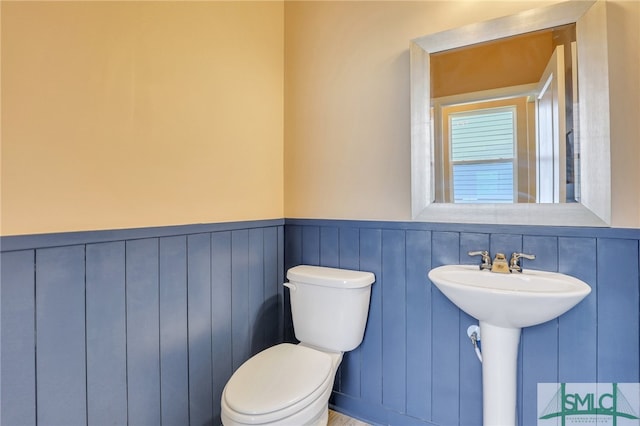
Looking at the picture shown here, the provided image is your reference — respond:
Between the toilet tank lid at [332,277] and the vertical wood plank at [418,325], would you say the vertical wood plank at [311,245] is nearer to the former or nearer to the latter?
the toilet tank lid at [332,277]

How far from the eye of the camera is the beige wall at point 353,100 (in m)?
1.56

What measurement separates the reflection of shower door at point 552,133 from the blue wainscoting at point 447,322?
16cm

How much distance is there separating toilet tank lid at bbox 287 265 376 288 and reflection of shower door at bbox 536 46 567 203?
78cm

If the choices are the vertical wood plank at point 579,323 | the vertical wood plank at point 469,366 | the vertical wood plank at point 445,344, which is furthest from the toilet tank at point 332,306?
the vertical wood plank at point 579,323

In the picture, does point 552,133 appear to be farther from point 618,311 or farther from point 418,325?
point 418,325

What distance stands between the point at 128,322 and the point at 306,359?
700mm

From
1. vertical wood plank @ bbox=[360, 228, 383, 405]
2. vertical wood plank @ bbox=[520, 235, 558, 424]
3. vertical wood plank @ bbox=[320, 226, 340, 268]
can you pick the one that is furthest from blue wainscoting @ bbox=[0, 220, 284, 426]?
vertical wood plank @ bbox=[520, 235, 558, 424]

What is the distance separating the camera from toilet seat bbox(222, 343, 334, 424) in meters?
1.11

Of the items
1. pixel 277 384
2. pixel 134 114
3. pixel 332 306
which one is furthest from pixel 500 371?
pixel 134 114

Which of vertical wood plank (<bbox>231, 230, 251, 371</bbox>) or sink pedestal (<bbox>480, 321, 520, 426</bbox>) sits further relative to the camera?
vertical wood plank (<bbox>231, 230, 251, 371</bbox>)

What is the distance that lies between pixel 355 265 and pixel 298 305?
1.12ft

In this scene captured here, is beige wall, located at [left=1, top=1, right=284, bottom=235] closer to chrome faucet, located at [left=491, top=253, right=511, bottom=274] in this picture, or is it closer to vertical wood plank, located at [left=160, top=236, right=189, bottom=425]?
vertical wood plank, located at [left=160, top=236, right=189, bottom=425]

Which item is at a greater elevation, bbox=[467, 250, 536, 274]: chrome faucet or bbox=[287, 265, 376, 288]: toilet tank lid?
bbox=[467, 250, 536, 274]: chrome faucet

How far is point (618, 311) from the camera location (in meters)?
1.19
